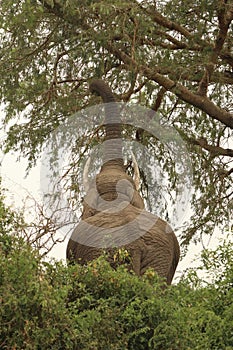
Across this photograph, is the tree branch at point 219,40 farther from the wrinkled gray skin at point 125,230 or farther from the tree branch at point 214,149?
the wrinkled gray skin at point 125,230

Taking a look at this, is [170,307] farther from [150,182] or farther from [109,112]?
[150,182]

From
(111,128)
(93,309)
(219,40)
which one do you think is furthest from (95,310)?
(219,40)

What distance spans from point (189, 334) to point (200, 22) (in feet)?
19.9

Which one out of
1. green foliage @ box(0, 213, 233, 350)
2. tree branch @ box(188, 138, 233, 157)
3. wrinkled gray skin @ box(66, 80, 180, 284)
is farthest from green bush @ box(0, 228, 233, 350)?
tree branch @ box(188, 138, 233, 157)

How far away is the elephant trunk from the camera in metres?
9.12

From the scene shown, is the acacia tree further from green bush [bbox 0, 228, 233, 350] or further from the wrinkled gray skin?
green bush [bbox 0, 228, 233, 350]

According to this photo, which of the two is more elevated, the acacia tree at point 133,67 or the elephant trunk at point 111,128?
the acacia tree at point 133,67

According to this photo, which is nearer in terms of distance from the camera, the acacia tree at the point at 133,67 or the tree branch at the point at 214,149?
the acacia tree at the point at 133,67

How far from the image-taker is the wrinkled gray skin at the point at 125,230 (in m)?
7.62

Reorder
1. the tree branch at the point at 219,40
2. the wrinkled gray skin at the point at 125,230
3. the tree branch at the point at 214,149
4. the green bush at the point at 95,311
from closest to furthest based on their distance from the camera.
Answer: the green bush at the point at 95,311 < the wrinkled gray skin at the point at 125,230 < the tree branch at the point at 219,40 < the tree branch at the point at 214,149

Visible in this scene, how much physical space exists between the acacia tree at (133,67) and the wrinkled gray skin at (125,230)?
1741mm

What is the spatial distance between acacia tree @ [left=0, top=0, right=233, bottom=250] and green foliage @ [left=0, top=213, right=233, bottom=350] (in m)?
3.97

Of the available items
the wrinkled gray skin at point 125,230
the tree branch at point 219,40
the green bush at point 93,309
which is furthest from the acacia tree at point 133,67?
the green bush at point 93,309

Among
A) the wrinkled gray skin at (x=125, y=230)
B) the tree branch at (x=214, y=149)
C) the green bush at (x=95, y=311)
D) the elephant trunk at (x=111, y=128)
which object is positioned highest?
the tree branch at (x=214, y=149)
